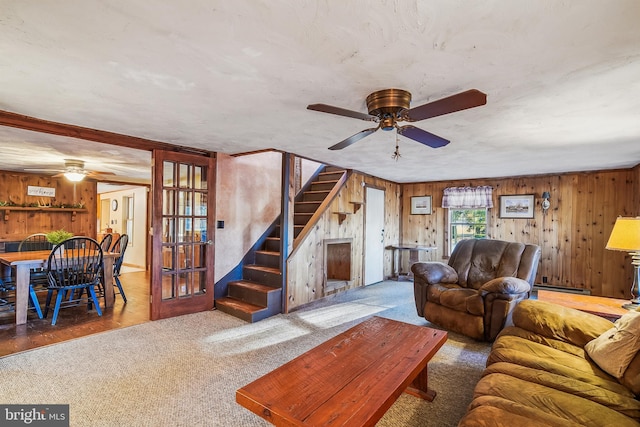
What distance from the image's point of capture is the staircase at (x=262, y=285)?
3921mm

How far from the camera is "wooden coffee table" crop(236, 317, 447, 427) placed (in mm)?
1346

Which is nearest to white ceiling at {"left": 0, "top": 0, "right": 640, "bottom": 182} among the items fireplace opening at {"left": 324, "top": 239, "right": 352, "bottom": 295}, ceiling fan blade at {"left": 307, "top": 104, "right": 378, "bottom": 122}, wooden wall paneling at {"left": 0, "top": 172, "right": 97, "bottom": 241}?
ceiling fan blade at {"left": 307, "top": 104, "right": 378, "bottom": 122}

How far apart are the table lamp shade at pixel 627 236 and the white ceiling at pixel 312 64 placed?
881 mm

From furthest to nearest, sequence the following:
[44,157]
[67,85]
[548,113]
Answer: [44,157]
[548,113]
[67,85]

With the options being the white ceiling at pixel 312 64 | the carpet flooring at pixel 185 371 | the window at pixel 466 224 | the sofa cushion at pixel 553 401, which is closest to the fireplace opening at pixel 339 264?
the carpet flooring at pixel 185 371

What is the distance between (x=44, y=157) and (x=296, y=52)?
4975 millimetres

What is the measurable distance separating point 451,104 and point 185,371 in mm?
2728

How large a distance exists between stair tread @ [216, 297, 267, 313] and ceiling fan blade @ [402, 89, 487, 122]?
2904 mm

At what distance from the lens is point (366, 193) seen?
19.3 ft

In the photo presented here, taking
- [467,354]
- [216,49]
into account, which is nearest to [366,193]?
[467,354]

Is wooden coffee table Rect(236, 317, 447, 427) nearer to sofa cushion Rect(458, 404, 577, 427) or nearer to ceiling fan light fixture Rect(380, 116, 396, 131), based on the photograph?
sofa cushion Rect(458, 404, 577, 427)

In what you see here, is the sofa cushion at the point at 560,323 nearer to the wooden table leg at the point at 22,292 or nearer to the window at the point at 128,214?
the wooden table leg at the point at 22,292

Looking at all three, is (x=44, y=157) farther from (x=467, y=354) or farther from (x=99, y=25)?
(x=467, y=354)

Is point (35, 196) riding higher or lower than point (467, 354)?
higher
